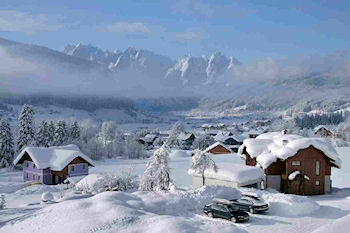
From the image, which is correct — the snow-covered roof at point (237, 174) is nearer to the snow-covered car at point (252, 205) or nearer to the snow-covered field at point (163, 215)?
the snow-covered field at point (163, 215)

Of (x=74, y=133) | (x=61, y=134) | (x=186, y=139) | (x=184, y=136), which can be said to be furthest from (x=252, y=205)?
(x=184, y=136)

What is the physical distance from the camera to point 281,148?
3856 centimetres

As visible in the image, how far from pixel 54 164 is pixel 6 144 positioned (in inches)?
1082

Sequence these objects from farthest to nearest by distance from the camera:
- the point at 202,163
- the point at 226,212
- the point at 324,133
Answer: the point at 324,133
the point at 202,163
the point at 226,212

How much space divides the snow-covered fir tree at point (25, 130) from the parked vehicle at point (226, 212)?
208ft

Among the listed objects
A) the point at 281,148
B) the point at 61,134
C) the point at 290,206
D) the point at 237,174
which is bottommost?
the point at 61,134

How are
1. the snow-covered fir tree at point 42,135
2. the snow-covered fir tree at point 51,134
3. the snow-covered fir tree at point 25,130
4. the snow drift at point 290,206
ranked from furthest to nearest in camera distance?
1. the snow-covered fir tree at point 51,134
2. the snow-covered fir tree at point 42,135
3. the snow-covered fir tree at point 25,130
4. the snow drift at point 290,206

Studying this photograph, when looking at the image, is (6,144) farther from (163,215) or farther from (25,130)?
(163,215)

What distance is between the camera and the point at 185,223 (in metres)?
18.4

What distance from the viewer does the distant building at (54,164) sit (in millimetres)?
55159

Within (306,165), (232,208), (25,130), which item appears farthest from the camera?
(25,130)

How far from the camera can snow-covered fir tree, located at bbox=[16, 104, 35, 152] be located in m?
79.8

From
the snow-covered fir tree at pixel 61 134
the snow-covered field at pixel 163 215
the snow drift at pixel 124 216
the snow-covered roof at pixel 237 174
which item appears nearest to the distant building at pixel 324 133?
the snow-covered fir tree at pixel 61 134

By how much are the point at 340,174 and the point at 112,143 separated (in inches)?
2871
